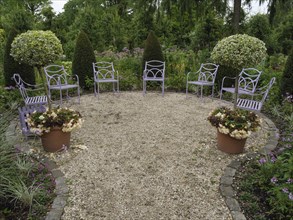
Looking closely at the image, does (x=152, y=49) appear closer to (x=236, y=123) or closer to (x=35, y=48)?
(x=35, y=48)

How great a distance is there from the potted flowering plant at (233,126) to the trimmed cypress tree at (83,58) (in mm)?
3710

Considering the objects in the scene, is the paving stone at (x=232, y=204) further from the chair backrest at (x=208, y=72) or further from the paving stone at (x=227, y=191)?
the chair backrest at (x=208, y=72)

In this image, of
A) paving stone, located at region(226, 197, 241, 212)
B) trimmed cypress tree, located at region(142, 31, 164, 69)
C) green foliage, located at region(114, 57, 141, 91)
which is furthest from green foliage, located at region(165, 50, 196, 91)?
paving stone, located at region(226, 197, 241, 212)

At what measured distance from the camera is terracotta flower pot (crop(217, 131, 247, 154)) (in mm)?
3059

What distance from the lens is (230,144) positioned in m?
3.09

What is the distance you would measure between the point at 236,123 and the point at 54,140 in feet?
7.21

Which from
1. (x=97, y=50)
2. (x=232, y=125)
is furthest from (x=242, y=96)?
(x=97, y=50)

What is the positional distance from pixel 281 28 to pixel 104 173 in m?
11.0

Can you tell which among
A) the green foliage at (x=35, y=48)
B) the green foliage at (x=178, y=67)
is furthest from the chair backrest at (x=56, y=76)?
the green foliage at (x=178, y=67)

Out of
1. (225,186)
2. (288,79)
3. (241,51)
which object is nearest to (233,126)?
(225,186)

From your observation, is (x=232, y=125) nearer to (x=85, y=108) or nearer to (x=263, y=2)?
(x=85, y=108)

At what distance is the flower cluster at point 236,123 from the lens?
2895 mm

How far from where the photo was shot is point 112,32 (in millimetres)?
8984

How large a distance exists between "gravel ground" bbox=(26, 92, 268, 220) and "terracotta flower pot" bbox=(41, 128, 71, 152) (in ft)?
0.40
